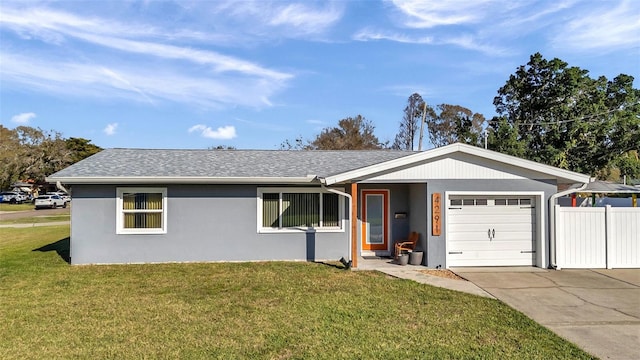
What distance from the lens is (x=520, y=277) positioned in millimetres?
9375

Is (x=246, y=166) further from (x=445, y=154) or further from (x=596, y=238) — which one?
(x=596, y=238)

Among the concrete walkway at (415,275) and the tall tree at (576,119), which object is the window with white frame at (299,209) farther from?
the tall tree at (576,119)

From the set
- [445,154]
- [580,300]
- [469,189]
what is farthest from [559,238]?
[445,154]

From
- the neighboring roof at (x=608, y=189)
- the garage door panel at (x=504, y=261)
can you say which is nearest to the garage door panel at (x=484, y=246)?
the garage door panel at (x=504, y=261)

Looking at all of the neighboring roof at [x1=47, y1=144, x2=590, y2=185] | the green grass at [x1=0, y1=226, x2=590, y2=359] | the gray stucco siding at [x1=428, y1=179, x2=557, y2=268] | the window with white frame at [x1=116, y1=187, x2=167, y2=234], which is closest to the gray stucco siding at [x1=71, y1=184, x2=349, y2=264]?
the window with white frame at [x1=116, y1=187, x2=167, y2=234]

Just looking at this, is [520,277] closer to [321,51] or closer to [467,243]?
[467,243]

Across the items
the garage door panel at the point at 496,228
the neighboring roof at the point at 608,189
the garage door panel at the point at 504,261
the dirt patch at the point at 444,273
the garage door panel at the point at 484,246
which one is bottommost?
the dirt patch at the point at 444,273

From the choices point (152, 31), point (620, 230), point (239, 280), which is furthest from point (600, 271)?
point (152, 31)

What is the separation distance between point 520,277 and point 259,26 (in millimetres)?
10819

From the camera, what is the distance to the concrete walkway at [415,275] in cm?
832

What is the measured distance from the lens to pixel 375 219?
40.2 feet

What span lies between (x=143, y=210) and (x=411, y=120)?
3999 centimetres

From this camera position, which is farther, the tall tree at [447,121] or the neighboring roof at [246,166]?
the tall tree at [447,121]

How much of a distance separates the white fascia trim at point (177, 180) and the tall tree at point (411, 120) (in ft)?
121
